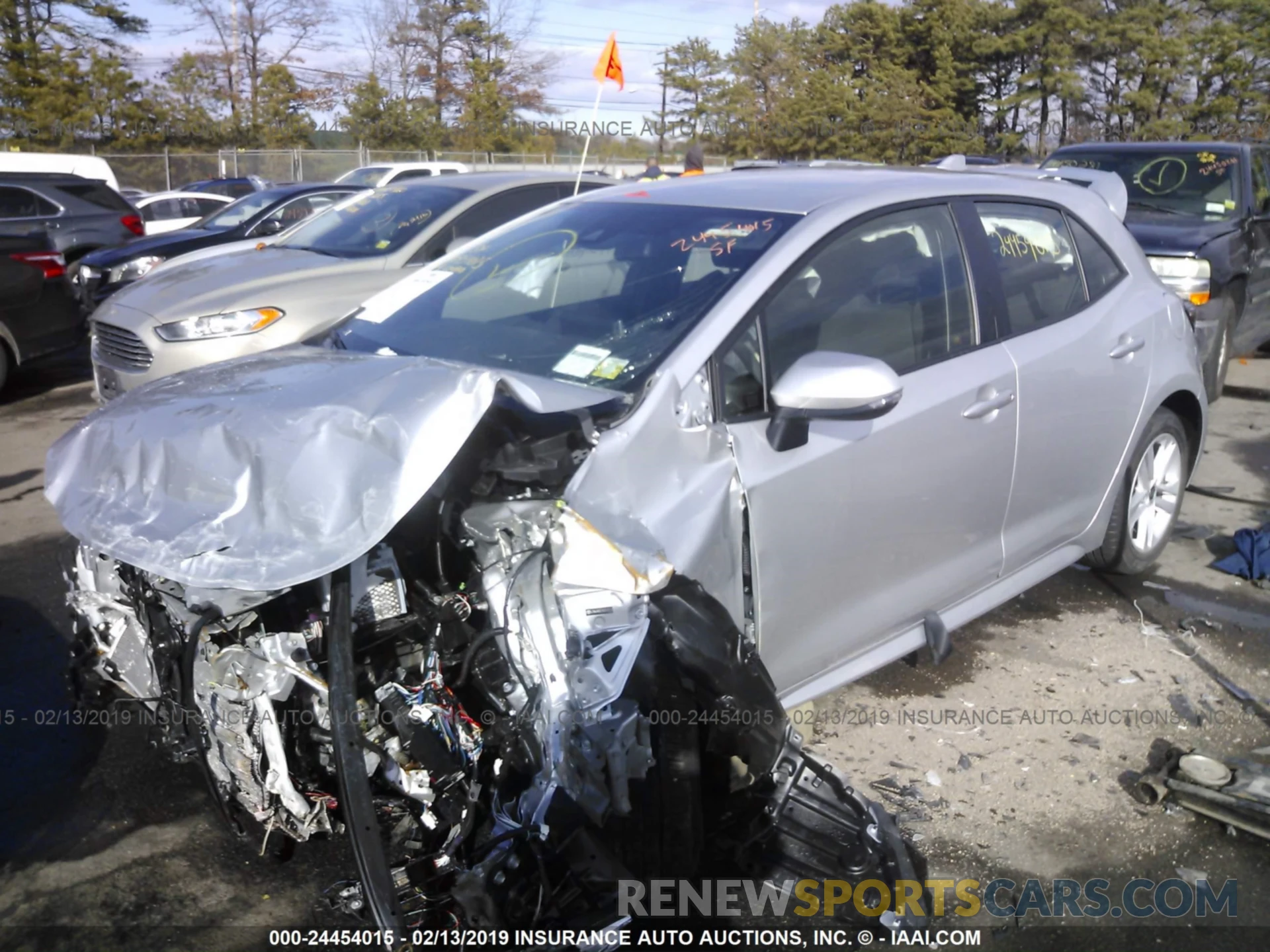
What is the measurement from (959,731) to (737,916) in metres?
1.28

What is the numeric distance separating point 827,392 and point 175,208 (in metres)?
19.9

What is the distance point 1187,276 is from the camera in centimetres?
752

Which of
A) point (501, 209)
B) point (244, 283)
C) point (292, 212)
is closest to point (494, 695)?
point (244, 283)

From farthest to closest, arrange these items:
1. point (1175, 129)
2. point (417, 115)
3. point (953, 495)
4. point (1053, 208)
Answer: point (417, 115) → point (1175, 129) → point (1053, 208) → point (953, 495)

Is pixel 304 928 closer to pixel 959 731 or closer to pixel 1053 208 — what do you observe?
pixel 959 731

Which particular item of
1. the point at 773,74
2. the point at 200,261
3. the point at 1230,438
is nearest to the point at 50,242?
the point at 200,261

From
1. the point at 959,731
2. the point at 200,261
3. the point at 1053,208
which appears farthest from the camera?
the point at 200,261

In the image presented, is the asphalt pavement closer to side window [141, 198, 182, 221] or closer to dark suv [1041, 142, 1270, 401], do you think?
dark suv [1041, 142, 1270, 401]

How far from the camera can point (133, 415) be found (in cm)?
277

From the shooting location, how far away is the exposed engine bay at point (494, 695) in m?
2.36

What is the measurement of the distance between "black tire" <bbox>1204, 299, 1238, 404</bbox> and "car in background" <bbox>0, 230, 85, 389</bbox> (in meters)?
8.98

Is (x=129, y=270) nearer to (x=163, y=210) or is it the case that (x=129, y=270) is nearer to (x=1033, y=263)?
(x=1033, y=263)

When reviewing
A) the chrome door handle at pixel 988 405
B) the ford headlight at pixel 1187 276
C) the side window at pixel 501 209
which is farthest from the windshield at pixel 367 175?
the chrome door handle at pixel 988 405

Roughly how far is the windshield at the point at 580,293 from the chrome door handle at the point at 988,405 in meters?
0.84
